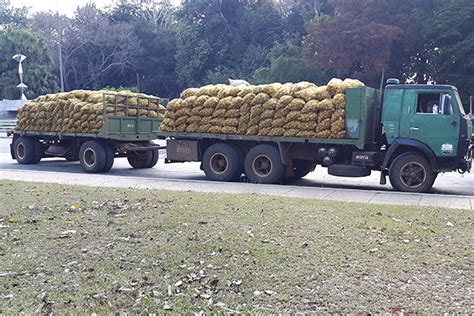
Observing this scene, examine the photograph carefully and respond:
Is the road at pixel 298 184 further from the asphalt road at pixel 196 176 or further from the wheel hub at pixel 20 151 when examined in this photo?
the wheel hub at pixel 20 151

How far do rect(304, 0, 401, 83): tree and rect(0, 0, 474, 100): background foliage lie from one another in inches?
2.3

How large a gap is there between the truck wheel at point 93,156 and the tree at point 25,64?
35.3 meters

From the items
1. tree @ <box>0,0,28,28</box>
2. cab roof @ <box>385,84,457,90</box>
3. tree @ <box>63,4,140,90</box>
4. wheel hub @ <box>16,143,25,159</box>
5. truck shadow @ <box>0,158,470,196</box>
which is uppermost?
tree @ <box>0,0,28,28</box>

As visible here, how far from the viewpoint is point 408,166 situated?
12.5 metres

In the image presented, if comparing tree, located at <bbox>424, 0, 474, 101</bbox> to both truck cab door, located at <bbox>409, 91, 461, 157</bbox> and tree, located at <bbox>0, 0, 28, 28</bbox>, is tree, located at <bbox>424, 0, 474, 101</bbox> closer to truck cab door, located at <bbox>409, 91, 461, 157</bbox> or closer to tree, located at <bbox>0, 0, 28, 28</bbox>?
truck cab door, located at <bbox>409, 91, 461, 157</bbox>

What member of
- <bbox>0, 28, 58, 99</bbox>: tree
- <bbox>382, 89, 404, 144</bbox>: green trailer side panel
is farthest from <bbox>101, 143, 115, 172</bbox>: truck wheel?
<bbox>0, 28, 58, 99</bbox>: tree

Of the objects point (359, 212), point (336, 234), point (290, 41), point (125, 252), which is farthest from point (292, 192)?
point (290, 41)

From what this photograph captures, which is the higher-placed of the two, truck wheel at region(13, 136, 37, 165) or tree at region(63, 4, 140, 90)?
tree at region(63, 4, 140, 90)

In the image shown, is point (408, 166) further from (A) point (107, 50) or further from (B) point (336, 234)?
(A) point (107, 50)

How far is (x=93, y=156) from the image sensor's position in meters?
16.8

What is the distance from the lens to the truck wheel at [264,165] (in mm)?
13883

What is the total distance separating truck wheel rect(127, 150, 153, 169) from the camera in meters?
18.1

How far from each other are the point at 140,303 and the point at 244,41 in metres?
42.9

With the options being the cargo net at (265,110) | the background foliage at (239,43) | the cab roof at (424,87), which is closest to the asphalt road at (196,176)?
the cargo net at (265,110)
